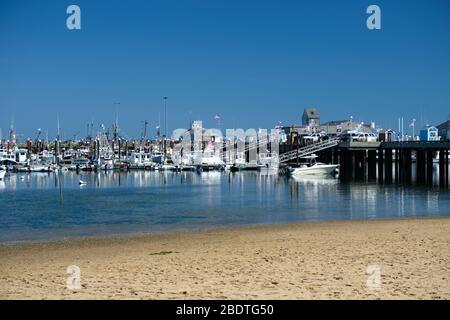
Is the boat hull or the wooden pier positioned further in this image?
the boat hull

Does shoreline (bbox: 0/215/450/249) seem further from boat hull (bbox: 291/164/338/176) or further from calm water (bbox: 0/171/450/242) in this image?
boat hull (bbox: 291/164/338/176)

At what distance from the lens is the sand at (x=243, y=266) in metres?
11.0

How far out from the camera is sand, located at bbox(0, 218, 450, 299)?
10977mm

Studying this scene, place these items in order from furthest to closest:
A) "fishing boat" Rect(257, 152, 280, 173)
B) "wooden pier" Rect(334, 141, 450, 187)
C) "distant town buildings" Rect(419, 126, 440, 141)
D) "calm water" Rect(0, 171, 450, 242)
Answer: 1. "distant town buildings" Rect(419, 126, 440, 141)
2. "fishing boat" Rect(257, 152, 280, 173)
3. "wooden pier" Rect(334, 141, 450, 187)
4. "calm water" Rect(0, 171, 450, 242)

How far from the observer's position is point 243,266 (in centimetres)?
1412

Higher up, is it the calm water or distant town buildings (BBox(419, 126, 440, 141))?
distant town buildings (BBox(419, 126, 440, 141))

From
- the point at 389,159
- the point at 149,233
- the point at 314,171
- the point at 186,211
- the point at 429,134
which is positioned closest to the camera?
the point at 149,233

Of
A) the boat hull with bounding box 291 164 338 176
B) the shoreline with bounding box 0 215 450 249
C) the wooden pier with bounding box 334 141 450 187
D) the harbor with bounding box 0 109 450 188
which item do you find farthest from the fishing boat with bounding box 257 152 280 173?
the shoreline with bounding box 0 215 450 249

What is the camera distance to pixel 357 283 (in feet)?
37.6

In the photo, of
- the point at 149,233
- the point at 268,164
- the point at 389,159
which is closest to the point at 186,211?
the point at 149,233

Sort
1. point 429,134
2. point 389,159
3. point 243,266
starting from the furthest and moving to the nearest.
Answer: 1. point 429,134
2. point 389,159
3. point 243,266

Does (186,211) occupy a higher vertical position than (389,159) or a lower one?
lower

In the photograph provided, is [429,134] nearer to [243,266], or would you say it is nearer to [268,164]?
[268,164]

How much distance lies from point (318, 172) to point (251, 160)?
45789mm
